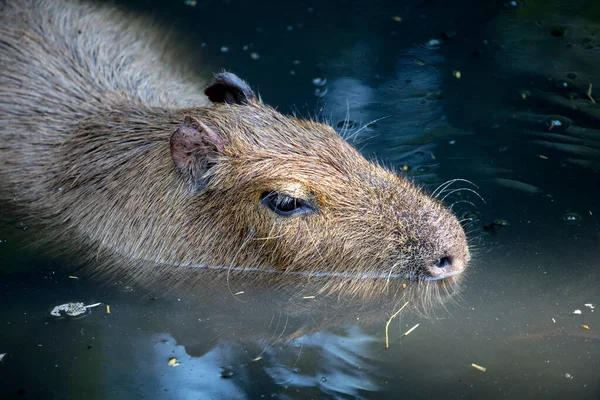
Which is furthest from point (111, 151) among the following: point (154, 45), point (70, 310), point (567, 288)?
point (567, 288)

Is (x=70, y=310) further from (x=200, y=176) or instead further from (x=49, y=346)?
(x=200, y=176)

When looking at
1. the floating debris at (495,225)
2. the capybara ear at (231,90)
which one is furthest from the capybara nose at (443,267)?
the capybara ear at (231,90)

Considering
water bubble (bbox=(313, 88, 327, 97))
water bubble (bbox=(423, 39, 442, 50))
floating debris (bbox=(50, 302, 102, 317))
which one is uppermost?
water bubble (bbox=(423, 39, 442, 50))

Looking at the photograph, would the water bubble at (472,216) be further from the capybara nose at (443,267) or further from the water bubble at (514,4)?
the water bubble at (514,4)

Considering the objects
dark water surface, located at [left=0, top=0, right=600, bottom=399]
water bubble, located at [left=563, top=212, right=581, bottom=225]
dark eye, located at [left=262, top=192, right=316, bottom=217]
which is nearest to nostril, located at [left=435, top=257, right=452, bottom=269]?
dark water surface, located at [left=0, top=0, right=600, bottom=399]

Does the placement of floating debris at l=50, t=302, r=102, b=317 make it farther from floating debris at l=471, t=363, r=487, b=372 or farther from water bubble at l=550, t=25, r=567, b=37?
water bubble at l=550, t=25, r=567, b=37
